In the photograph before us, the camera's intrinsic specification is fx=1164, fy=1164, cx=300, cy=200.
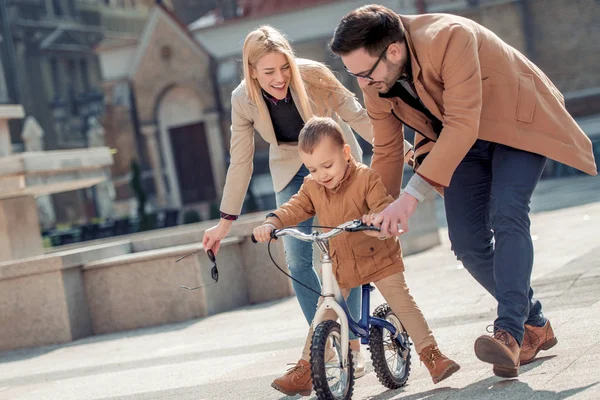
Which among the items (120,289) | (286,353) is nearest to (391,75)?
(286,353)

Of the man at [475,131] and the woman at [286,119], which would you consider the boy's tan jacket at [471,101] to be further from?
the woman at [286,119]

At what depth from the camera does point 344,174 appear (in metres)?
5.34

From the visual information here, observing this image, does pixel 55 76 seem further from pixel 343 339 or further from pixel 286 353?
pixel 343 339

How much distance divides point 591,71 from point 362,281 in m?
34.6

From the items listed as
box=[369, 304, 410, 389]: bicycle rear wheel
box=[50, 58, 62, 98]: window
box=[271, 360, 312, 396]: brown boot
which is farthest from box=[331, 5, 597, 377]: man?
box=[50, 58, 62, 98]: window

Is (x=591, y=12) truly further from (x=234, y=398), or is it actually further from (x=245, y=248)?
(x=234, y=398)

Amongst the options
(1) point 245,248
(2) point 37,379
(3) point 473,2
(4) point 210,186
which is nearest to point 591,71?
(3) point 473,2

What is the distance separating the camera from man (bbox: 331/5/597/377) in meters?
5.02

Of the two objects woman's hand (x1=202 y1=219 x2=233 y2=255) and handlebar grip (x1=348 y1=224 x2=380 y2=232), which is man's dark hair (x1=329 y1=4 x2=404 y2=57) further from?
woman's hand (x1=202 y1=219 x2=233 y2=255)

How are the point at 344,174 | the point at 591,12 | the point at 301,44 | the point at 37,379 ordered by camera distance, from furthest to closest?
1. the point at 301,44
2. the point at 591,12
3. the point at 37,379
4. the point at 344,174

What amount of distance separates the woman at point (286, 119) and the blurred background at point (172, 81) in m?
29.7

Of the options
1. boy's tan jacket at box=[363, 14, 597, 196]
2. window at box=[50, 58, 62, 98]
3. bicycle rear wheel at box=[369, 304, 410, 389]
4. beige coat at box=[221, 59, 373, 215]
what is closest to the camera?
boy's tan jacket at box=[363, 14, 597, 196]

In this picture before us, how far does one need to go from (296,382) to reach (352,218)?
2.71 ft

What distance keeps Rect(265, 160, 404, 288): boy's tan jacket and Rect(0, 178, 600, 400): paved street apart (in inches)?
23.2
